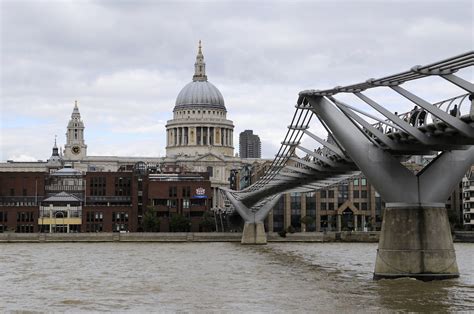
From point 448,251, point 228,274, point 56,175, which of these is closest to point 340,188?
point 56,175

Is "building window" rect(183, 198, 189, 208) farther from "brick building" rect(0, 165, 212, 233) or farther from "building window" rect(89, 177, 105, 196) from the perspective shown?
"building window" rect(89, 177, 105, 196)

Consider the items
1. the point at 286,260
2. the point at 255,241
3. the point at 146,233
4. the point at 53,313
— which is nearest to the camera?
the point at 53,313

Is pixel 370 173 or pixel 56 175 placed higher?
pixel 56 175

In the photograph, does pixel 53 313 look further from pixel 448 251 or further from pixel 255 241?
pixel 255 241

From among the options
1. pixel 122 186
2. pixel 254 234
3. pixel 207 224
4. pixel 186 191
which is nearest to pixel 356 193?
pixel 207 224

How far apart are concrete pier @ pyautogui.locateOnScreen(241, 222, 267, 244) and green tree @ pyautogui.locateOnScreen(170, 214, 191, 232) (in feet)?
75.6

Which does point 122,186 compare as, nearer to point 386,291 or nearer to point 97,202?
point 97,202

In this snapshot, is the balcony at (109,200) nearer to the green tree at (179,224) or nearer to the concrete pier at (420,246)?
the green tree at (179,224)

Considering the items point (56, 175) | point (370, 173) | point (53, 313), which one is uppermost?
point (56, 175)

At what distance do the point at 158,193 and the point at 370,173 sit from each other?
91292 millimetres

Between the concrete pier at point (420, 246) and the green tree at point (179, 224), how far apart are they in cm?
8361

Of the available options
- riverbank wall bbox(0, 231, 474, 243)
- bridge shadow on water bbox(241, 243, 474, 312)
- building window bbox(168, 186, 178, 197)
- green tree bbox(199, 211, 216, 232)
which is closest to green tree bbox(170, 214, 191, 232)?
green tree bbox(199, 211, 216, 232)

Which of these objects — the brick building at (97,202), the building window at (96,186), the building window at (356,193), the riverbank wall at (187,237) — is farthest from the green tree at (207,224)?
the building window at (356,193)

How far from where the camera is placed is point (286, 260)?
61250mm
